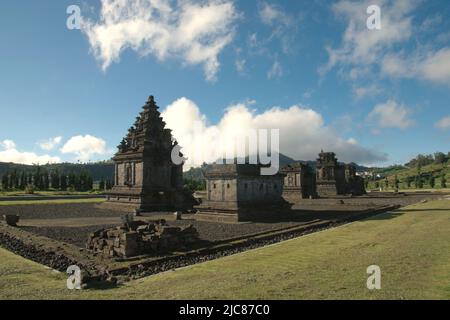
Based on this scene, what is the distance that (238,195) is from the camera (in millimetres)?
27219

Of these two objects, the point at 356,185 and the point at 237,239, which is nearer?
the point at 237,239

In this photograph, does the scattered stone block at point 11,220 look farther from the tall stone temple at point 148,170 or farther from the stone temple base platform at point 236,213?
the tall stone temple at point 148,170

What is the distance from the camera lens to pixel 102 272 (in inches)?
432

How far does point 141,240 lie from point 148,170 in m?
25.1

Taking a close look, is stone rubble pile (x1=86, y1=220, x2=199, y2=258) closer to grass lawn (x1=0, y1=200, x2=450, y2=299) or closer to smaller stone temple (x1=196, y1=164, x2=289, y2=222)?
grass lawn (x1=0, y1=200, x2=450, y2=299)

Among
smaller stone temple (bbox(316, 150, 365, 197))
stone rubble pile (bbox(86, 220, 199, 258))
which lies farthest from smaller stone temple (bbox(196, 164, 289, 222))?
smaller stone temple (bbox(316, 150, 365, 197))

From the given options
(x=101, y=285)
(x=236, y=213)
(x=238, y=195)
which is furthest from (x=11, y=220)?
(x=101, y=285)

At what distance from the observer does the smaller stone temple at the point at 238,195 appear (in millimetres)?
26828

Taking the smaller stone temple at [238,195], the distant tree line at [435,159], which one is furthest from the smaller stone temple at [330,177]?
the distant tree line at [435,159]
